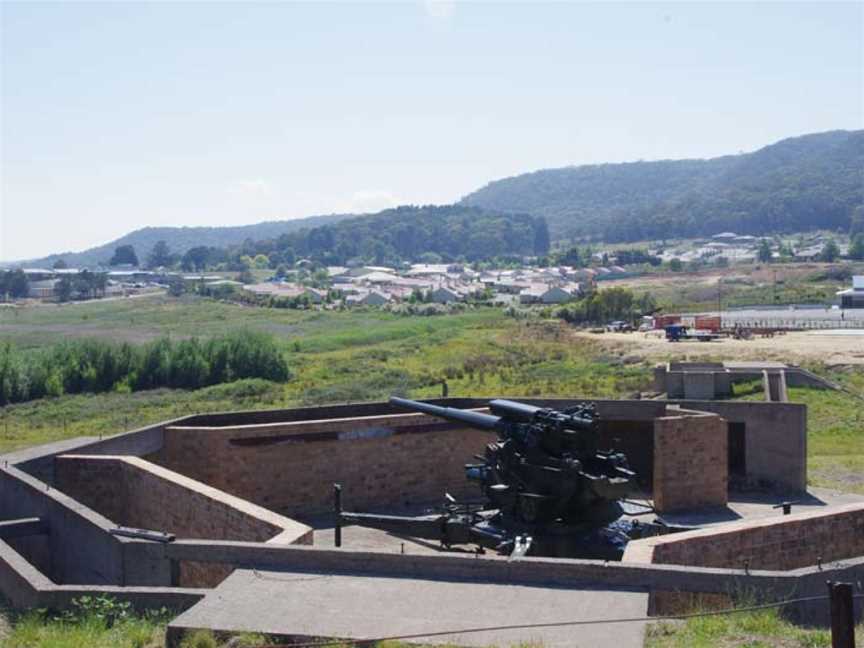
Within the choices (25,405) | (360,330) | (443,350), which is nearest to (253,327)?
(360,330)

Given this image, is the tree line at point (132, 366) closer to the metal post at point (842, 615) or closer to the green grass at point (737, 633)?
the green grass at point (737, 633)

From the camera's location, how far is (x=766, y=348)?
48906 mm

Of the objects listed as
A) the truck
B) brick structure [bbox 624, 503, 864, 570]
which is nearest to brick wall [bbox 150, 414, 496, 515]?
brick structure [bbox 624, 503, 864, 570]

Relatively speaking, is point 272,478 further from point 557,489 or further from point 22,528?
point 557,489

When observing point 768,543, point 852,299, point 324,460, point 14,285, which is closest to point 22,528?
point 324,460

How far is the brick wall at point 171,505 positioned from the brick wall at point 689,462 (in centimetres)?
705

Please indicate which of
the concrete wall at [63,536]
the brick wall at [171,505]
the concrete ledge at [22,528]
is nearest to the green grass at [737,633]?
the brick wall at [171,505]

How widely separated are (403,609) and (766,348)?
42115 mm

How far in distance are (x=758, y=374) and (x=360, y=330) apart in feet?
141

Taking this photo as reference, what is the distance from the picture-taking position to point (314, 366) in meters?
50.4

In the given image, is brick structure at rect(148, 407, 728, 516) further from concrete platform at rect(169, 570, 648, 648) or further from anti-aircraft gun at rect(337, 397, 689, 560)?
concrete platform at rect(169, 570, 648, 648)

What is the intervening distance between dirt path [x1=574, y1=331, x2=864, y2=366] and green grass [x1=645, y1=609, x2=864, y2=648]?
36411 mm

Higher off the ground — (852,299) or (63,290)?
(852,299)

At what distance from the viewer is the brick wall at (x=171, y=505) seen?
458 inches
